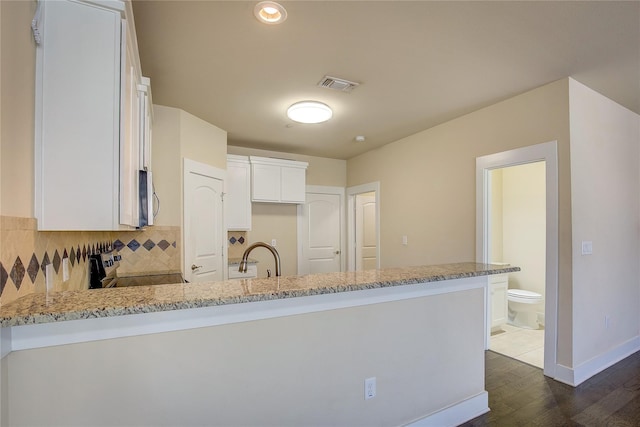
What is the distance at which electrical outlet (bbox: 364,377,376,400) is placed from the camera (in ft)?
5.61

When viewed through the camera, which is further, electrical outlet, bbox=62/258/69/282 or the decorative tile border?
electrical outlet, bbox=62/258/69/282

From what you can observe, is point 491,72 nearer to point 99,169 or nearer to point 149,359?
point 99,169

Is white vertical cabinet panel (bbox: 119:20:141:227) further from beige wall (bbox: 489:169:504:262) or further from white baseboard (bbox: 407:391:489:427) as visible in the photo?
beige wall (bbox: 489:169:504:262)

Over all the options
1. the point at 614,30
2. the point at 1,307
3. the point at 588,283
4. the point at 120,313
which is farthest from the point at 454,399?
the point at 614,30

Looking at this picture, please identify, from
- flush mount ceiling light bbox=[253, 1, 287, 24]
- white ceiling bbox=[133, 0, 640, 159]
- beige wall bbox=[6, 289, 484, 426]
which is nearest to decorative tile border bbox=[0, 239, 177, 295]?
beige wall bbox=[6, 289, 484, 426]

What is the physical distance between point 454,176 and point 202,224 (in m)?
2.84

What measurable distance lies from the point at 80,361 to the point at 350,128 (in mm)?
3362

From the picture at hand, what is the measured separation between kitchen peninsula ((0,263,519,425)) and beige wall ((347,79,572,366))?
129cm

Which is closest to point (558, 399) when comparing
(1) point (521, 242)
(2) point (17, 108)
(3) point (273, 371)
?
(3) point (273, 371)

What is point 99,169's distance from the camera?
1.30 meters

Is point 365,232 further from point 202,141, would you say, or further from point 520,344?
point 202,141

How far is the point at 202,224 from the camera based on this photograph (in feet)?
11.4

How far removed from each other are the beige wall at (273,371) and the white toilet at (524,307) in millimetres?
2335

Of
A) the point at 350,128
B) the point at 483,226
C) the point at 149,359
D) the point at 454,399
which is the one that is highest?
the point at 350,128
